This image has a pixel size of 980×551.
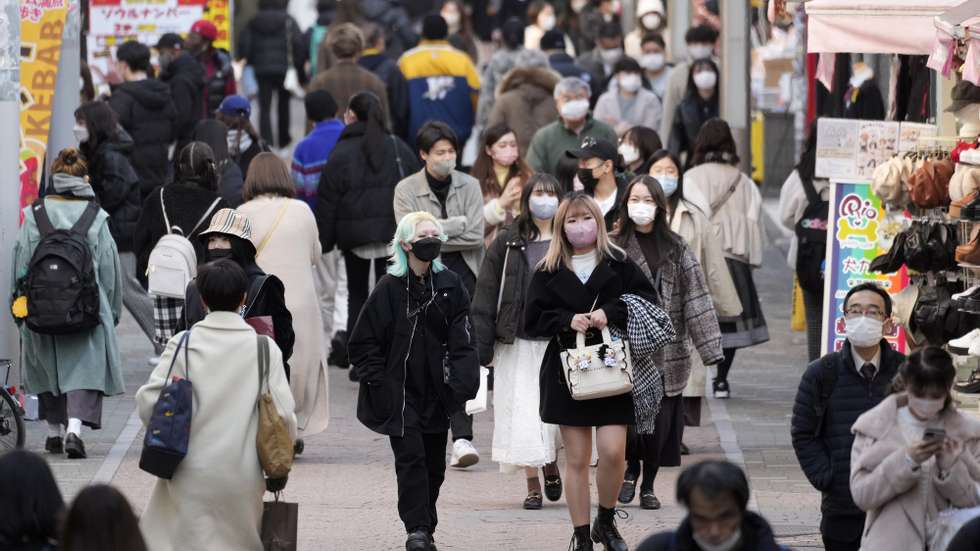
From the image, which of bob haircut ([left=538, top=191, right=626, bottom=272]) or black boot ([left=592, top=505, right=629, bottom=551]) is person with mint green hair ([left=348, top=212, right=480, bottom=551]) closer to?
bob haircut ([left=538, top=191, right=626, bottom=272])

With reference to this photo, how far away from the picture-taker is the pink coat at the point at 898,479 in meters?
6.99

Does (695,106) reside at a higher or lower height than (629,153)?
lower

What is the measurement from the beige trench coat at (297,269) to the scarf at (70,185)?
2.95 ft

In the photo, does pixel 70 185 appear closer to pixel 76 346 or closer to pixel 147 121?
pixel 76 346

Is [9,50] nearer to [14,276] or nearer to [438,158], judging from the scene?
[14,276]

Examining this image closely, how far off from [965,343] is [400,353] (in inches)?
107

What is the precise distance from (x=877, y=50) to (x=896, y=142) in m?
0.72

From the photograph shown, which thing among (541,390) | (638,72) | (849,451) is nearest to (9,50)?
(541,390)

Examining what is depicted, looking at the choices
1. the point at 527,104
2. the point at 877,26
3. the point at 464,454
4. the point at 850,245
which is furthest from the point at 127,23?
the point at 877,26

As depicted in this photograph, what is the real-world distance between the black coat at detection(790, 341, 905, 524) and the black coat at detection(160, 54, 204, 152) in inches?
457

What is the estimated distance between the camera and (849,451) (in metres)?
7.74

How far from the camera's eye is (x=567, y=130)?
1494 centimetres

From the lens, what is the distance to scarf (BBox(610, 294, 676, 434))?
9.31 m

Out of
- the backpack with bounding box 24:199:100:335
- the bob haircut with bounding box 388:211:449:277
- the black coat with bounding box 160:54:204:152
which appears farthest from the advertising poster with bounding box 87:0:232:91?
the bob haircut with bounding box 388:211:449:277
